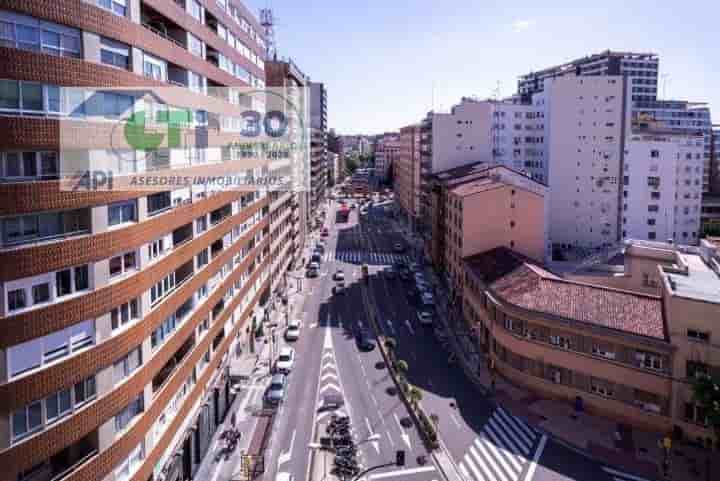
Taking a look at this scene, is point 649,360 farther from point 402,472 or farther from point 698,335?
point 402,472

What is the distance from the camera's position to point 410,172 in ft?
394

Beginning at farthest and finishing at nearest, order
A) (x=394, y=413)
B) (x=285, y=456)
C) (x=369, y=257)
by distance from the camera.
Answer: (x=369, y=257) < (x=394, y=413) < (x=285, y=456)

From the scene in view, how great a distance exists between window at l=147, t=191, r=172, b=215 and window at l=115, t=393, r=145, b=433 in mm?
8813

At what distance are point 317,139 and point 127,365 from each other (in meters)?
106

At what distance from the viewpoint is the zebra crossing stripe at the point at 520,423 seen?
36.5 meters

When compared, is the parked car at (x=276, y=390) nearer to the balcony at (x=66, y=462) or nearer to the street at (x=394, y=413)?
the street at (x=394, y=413)

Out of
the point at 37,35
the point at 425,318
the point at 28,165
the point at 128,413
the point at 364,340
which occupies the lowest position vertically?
the point at 364,340

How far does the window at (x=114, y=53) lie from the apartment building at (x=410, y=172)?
86704 mm

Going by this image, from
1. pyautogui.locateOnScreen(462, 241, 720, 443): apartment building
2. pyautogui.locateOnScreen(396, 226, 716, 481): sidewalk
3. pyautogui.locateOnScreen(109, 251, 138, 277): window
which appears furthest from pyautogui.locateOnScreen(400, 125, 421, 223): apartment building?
pyautogui.locateOnScreen(109, 251, 138, 277): window

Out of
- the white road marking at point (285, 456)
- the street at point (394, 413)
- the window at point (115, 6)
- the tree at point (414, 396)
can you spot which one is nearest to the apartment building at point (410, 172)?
the street at point (394, 413)

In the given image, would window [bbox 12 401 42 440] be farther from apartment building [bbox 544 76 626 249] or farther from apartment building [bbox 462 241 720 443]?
apartment building [bbox 544 76 626 249]

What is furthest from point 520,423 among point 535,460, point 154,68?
point 154,68

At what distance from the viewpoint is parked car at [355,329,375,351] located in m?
52.2

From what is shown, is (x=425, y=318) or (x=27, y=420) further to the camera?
(x=425, y=318)
